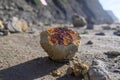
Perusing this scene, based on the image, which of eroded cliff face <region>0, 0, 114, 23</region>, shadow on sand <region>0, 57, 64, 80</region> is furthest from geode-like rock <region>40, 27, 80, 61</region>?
eroded cliff face <region>0, 0, 114, 23</region>

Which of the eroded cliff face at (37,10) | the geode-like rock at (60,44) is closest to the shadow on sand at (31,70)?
the geode-like rock at (60,44)

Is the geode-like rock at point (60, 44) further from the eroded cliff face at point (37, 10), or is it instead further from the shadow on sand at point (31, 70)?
the eroded cliff face at point (37, 10)

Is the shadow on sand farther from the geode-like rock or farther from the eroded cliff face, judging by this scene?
the eroded cliff face

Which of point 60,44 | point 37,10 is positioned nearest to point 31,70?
point 60,44

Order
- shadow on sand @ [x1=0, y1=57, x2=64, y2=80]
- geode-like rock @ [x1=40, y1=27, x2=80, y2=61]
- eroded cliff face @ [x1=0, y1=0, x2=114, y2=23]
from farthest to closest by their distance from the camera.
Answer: eroded cliff face @ [x1=0, y1=0, x2=114, y2=23] → geode-like rock @ [x1=40, y1=27, x2=80, y2=61] → shadow on sand @ [x1=0, y1=57, x2=64, y2=80]

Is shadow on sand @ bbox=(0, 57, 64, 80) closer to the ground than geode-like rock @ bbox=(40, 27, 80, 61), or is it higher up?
closer to the ground

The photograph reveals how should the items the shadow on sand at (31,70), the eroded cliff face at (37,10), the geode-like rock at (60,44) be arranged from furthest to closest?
the eroded cliff face at (37,10) < the geode-like rock at (60,44) < the shadow on sand at (31,70)

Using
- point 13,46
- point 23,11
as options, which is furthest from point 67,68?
point 23,11
